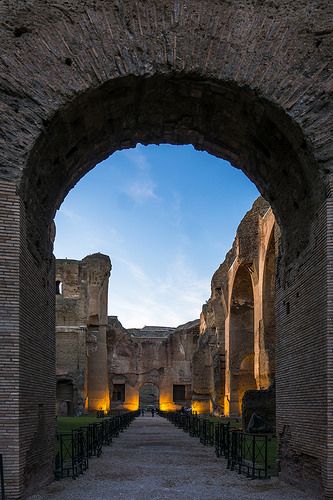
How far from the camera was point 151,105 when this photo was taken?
9.85 m

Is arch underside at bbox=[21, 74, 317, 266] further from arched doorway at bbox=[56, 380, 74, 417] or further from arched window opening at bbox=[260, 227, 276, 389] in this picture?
arched doorway at bbox=[56, 380, 74, 417]

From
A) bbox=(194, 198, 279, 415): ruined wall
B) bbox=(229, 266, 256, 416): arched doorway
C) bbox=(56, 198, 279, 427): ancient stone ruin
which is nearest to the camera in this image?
bbox=(194, 198, 279, 415): ruined wall

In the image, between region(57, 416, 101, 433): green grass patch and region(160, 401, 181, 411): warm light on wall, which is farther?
region(160, 401, 181, 411): warm light on wall

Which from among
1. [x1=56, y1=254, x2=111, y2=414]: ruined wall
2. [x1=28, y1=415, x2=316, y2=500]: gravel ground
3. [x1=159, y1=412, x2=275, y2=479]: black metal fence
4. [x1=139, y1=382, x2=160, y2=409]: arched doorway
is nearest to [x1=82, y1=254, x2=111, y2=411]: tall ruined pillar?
[x1=56, y1=254, x2=111, y2=414]: ruined wall

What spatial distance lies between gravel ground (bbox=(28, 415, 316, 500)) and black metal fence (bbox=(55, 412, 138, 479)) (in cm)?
22

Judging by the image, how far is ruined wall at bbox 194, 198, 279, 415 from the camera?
2362 cm

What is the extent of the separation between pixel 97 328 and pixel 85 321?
195cm

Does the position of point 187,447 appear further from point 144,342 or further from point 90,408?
point 144,342

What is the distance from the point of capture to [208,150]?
11.5 meters

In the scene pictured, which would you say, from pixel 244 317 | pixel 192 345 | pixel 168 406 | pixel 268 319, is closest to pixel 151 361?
pixel 192 345

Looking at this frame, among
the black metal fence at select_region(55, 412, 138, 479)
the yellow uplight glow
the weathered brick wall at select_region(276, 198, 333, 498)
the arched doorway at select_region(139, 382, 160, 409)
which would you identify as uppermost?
the weathered brick wall at select_region(276, 198, 333, 498)

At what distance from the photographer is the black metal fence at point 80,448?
10.3 metres

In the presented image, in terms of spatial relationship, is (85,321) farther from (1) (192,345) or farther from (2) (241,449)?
(2) (241,449)

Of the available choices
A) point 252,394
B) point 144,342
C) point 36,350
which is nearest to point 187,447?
point 252,394
